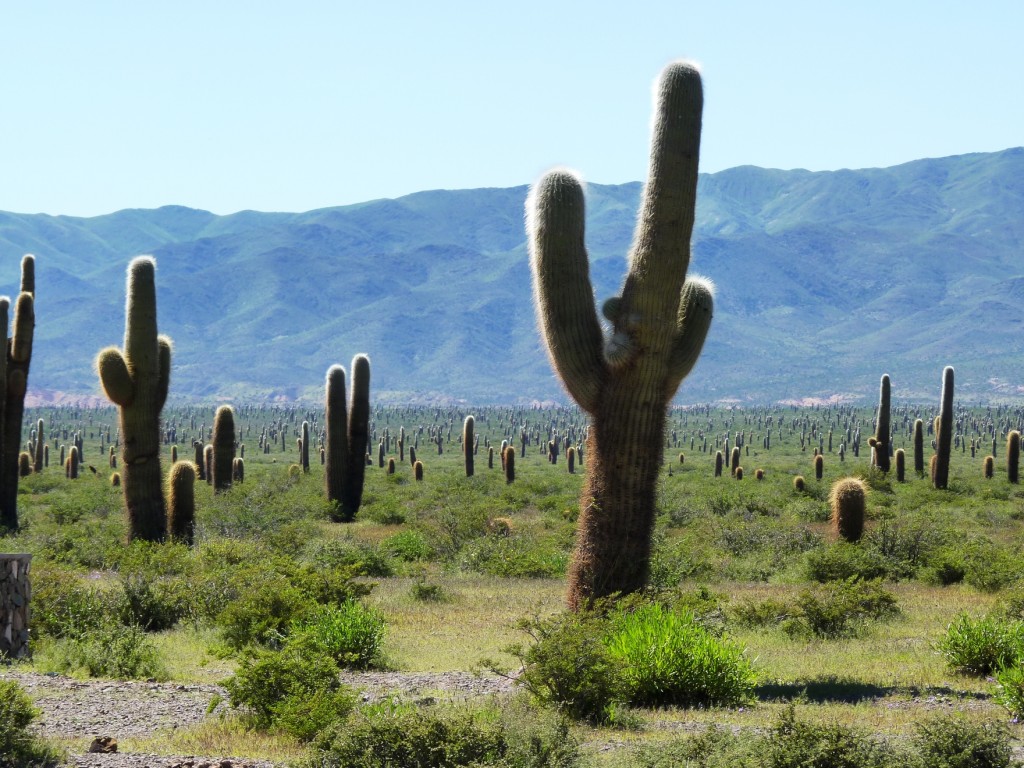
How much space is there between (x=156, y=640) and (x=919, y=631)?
9015 mm

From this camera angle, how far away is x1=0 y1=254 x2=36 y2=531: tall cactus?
29.9 m

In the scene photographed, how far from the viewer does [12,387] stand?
1183 inches

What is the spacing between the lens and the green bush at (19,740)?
29.2ft

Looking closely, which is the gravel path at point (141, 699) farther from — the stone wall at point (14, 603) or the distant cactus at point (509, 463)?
the distant cactus at point (509, 463)

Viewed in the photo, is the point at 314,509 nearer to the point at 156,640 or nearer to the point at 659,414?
the point at 156,640

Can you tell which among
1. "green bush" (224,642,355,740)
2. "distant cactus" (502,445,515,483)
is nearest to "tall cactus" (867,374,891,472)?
"distant cactus" (502,445,515,483)

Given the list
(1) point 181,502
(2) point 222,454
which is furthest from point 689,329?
(2) point 222,454

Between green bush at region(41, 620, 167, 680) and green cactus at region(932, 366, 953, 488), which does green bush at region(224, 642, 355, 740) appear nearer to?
green bush at region(41, 620, 167, 680)

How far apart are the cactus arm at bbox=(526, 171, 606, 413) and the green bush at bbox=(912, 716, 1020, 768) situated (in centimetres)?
646

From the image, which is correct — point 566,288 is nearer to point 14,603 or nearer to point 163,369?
point 14,603

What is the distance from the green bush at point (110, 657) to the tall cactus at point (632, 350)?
443cm

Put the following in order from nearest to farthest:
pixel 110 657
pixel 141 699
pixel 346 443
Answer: pixel 141 699
pixel 110 657
pixel 346 443

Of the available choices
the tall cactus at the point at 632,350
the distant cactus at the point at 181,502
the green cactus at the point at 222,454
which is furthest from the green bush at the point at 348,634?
the green cactus at the point at 222,454

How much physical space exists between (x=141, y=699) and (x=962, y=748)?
22.8ft
